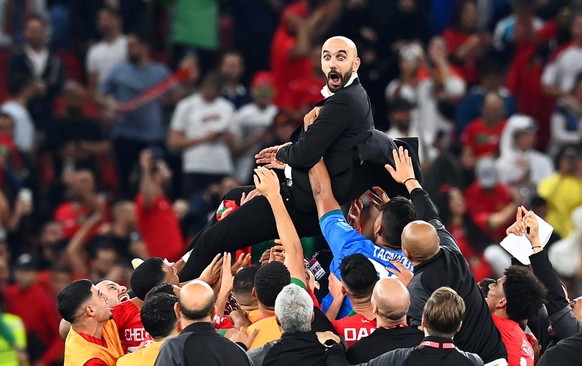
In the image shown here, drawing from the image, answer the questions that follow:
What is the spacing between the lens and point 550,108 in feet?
57.3

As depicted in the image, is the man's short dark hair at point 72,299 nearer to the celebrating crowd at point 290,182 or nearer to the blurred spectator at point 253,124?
the celebrating crowd at point 290,182

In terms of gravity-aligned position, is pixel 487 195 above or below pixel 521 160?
below

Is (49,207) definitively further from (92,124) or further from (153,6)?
(153,6)

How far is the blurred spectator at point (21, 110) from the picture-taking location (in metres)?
16.1

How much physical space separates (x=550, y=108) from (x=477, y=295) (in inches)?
357

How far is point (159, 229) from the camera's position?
1520cm

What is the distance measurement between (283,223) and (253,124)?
23.6ft

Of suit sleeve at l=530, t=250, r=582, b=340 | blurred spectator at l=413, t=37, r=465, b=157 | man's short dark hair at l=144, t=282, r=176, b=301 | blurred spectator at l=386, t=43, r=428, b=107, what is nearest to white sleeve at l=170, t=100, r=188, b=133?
blurred spectator at l=386, t=43, r=428, b=107

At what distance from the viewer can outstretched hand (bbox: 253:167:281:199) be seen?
9.53 m

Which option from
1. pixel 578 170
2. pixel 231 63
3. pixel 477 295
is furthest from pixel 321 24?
pixel 477 295

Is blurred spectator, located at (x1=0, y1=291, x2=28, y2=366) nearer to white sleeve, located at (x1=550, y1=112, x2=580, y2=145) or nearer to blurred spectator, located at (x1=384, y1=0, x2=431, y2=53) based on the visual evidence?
blurred spectator, located at (x1=384, y1=0, x2=431, y2=53)

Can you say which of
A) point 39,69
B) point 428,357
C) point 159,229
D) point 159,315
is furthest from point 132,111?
point 428,357

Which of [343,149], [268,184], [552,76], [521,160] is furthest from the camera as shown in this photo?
[552,76]

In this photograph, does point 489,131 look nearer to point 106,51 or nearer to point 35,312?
point 106,51
